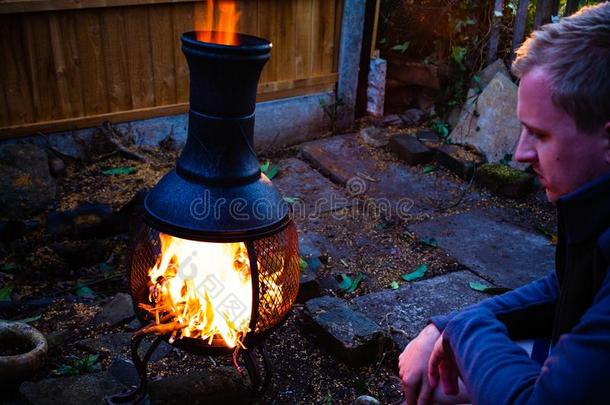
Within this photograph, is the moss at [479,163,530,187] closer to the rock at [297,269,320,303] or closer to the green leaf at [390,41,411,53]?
the green leaf at [390,41,411,53]

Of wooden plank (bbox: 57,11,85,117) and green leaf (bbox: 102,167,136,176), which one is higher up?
wooden plank (bbox: 57,11,85,117)

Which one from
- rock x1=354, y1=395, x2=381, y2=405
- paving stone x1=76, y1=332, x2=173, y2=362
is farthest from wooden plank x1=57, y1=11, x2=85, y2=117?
rock x1=354, y1=395, x2=381, y2=405

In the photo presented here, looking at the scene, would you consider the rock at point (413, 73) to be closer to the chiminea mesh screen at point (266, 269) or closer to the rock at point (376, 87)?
the rock at point (376, 87)

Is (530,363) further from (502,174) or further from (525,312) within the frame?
(502,174)

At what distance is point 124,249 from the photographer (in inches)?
160

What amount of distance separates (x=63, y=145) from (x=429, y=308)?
11.4 ft

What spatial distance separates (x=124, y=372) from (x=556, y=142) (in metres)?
2.33

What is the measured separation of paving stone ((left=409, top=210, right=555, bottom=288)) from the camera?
4.08 metres

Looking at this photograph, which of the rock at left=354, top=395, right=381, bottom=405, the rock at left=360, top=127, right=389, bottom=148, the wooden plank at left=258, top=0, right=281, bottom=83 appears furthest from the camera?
the rock at left=360, top=127, right=389, bottom=148

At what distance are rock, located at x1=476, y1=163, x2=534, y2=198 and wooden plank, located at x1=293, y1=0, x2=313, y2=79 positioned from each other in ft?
6.80

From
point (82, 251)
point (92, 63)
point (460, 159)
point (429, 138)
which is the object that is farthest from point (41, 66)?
point (460, 159)

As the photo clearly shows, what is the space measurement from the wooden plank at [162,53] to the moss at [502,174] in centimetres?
297

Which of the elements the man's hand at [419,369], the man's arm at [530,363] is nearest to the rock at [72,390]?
the man's hand at [419,369]

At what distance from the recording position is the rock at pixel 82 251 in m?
3.88
